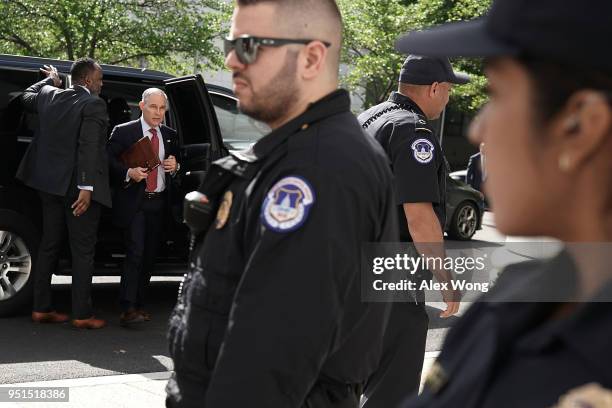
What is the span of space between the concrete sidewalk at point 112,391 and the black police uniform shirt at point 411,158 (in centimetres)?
121

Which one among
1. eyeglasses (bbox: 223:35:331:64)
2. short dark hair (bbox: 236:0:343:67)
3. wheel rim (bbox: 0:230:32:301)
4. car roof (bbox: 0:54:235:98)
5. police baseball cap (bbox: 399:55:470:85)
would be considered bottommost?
wheel rim (bbox: 0:230:32:301)

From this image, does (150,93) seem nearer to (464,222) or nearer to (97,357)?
(97,357)

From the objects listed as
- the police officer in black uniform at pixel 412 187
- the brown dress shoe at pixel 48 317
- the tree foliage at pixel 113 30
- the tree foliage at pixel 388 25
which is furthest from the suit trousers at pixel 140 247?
the tree foliage at pixel 388 25

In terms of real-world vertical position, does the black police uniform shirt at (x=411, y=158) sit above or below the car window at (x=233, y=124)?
below

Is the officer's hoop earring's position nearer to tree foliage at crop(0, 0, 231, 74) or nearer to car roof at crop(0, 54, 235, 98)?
car roof at crop(0, 54, 235, 98)

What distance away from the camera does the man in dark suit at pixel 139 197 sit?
290 inches

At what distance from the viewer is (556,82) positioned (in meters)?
1.08

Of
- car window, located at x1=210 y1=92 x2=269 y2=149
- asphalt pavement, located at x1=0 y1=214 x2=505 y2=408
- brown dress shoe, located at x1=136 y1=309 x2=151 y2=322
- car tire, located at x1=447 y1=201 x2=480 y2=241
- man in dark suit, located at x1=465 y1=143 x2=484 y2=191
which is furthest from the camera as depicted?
car tire, located at x1=447 y1=201 x2=480 y2=241

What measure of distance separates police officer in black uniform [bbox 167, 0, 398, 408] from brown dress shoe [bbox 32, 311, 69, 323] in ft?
16.6

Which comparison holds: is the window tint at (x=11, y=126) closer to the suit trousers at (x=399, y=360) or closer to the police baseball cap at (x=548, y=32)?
the suit trousers at (x=399, y=360)

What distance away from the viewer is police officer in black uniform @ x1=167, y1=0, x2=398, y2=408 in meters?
2.17

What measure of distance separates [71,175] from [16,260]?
870 millimetres

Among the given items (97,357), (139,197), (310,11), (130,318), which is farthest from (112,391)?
(310,11)

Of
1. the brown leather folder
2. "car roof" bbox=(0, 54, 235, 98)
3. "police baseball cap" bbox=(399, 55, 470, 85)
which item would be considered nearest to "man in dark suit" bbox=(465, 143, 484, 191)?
"car roof" bbox=(0, 54, 235, 98)
